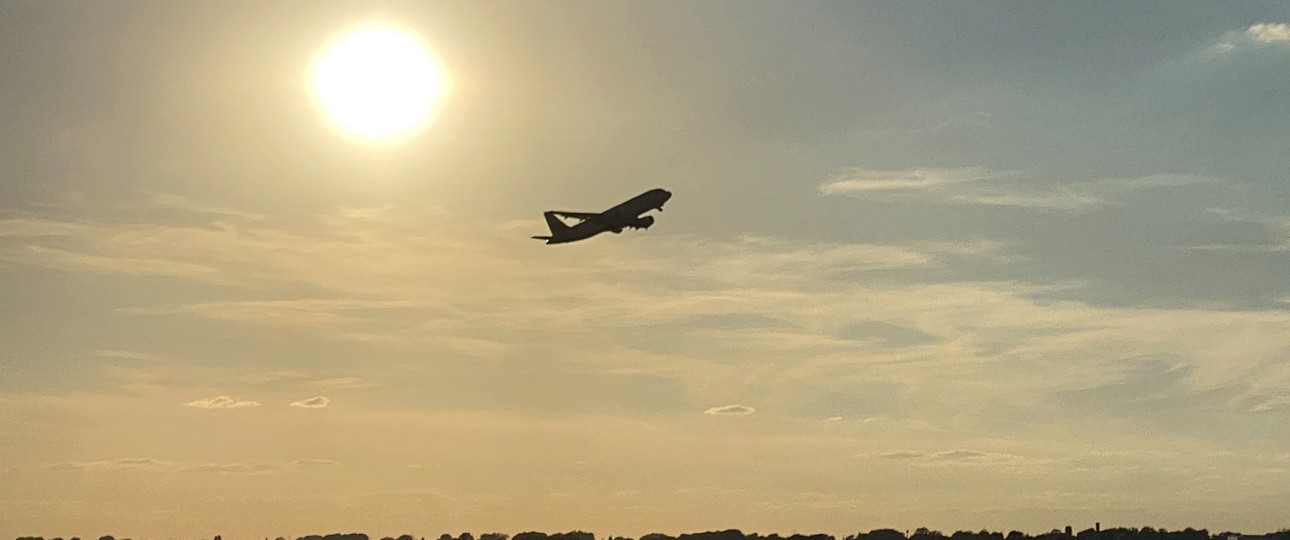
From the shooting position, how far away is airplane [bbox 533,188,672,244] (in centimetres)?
17025

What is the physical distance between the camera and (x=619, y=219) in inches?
6722

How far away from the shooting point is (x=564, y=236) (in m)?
175

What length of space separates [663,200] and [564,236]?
12.0 meters

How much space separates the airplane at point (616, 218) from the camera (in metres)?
170

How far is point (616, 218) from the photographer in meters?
171

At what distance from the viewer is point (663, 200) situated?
172 m

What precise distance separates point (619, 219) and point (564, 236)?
764cm

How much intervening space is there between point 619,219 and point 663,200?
556cm
